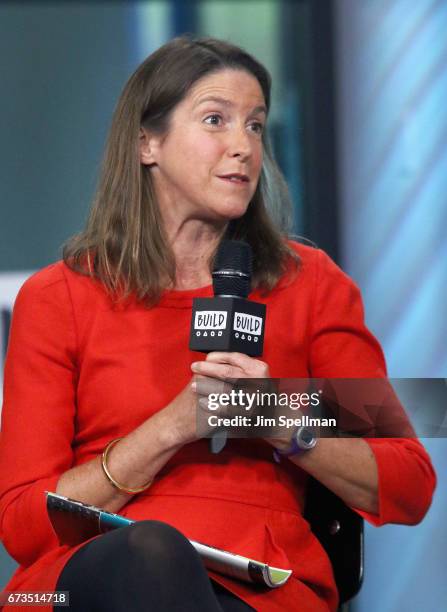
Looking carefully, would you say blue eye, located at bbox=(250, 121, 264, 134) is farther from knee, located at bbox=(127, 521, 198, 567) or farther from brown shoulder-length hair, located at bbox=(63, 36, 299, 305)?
knee, located at bbox=(127, 521, 198, 567)

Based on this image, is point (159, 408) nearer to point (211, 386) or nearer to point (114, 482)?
point (114, 482)

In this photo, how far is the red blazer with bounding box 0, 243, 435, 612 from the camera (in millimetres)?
1891

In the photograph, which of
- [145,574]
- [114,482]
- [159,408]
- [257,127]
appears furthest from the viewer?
[257,127]

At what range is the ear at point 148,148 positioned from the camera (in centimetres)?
214

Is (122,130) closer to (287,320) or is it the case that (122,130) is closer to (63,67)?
(287,320)

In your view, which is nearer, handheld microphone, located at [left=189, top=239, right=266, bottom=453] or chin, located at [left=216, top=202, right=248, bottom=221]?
handheld microphone, located at [left=189, top=239, right=266, bottom=453]

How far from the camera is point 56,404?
196cm

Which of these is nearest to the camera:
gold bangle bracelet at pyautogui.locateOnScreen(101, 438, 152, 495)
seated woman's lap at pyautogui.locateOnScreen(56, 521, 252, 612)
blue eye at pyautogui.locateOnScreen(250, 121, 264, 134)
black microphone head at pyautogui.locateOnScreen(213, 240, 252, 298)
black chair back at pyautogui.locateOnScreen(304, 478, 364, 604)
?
seated woman's lap at pyautogui.locateOnScreen(56, 521, 252, 612)

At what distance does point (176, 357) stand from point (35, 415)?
271 millimetres

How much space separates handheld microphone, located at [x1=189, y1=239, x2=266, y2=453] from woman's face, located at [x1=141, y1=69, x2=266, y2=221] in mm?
333

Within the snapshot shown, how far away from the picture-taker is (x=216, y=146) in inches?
79.7

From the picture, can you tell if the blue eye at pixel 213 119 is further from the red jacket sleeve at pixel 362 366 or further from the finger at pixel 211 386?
the finger at pixel 211 386

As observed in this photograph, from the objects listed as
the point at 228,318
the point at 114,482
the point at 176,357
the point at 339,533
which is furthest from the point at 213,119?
the point at 339,533

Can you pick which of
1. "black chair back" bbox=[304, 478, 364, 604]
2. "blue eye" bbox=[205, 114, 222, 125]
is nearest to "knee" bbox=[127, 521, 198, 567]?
"black chair back" bbox=[304, 478, 364, 604]
